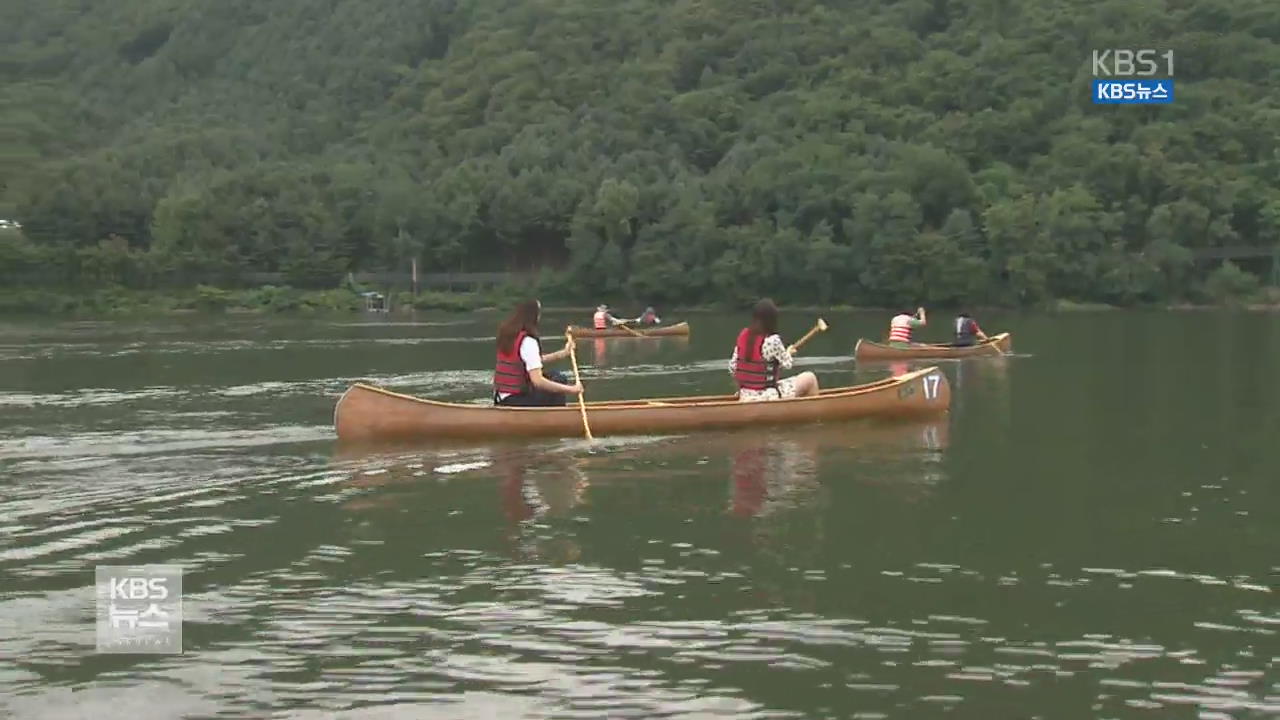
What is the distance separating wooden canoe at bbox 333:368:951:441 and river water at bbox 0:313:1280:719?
30 centimetres

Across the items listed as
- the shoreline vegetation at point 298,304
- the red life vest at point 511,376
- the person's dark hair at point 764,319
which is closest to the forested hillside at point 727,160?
the shoreline vegetation at point 298,304

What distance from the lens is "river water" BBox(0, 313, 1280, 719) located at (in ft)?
30.0

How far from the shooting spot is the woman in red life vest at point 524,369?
1902 centimetres

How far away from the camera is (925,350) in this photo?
3791 centimetres

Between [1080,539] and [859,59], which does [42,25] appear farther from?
[859,59]

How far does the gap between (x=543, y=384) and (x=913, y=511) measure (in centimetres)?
632

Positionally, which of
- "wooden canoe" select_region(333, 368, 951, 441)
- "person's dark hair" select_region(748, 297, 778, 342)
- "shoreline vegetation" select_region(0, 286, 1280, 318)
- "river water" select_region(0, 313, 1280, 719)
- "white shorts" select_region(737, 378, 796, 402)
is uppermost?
"shoreline vegetation" select_region(0, 286, 1280, 318)

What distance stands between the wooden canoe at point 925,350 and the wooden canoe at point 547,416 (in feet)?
52.0

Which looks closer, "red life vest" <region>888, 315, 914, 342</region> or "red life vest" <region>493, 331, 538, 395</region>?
"red life vest" <region>493, 331, 538, 395</region>

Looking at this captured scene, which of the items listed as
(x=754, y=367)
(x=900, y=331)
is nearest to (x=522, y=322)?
(x=754, y=367)

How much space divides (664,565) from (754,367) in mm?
8975

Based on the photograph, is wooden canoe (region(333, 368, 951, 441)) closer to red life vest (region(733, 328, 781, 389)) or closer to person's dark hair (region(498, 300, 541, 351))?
red life vest (region(733, 328, 781, 389))

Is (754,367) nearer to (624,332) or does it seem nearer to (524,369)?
(524,369)

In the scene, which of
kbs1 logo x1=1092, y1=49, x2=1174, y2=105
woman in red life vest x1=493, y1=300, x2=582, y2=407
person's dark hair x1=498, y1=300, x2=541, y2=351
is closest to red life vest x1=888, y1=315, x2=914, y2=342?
woman in red life vest x1=493, y1=300, x2=582, y2=407
